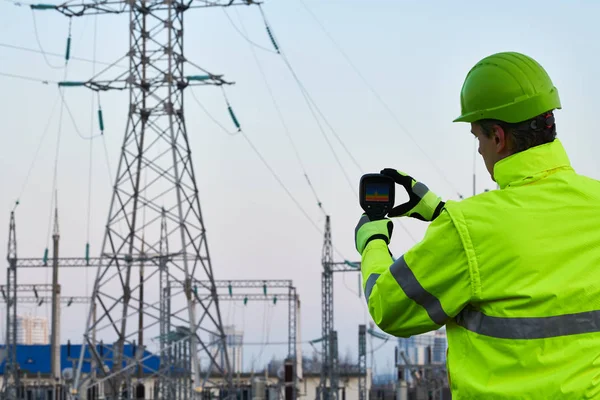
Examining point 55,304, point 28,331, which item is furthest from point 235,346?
point 28,331

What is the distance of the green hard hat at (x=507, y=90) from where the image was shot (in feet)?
7.88

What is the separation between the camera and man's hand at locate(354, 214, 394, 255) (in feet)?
8.73

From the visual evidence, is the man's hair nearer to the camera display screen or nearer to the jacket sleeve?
the jacket sleeve

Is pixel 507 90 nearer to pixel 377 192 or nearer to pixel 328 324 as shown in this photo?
pixel 377 192

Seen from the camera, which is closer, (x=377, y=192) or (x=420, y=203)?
(x=377, y=192)

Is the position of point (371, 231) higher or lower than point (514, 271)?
higher

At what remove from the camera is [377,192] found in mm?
2812

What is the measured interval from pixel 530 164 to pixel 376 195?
558 mm

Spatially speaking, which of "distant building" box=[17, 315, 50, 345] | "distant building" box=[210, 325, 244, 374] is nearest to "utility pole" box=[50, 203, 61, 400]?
"distant building" box=[210, 325, 244, 374]

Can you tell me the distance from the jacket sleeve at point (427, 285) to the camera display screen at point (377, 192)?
0.44 m

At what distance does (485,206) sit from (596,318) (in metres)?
0.32

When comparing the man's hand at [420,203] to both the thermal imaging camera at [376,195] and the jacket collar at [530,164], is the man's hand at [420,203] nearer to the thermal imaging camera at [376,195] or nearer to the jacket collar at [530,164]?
the thermal imaging camera at [376,195]

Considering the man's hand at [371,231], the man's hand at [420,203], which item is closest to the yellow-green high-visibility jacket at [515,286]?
the man's hand at [371,231]

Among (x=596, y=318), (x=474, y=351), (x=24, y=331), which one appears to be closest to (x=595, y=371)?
(x=596, y=318)
